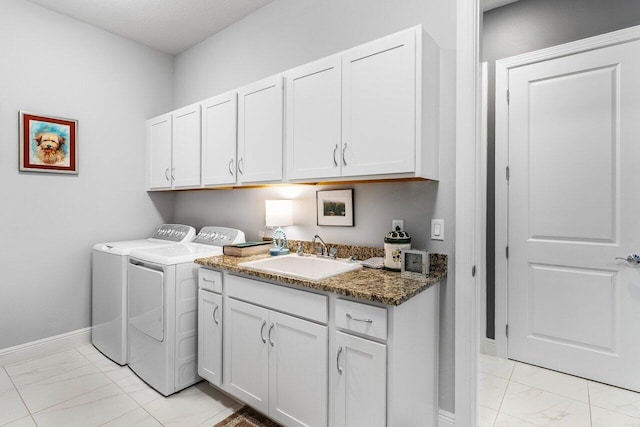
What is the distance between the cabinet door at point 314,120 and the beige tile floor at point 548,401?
5.75 ft

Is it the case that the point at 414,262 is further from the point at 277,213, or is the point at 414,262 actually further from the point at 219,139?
the point at 219,139

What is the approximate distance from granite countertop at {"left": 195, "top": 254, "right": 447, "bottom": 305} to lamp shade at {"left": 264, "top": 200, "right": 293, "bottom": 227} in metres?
0.50

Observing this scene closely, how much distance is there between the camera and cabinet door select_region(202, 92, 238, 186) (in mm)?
2494

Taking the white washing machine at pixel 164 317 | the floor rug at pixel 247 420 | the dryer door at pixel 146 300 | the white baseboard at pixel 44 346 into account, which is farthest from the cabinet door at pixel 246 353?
the white baseboard at pixel 44 346

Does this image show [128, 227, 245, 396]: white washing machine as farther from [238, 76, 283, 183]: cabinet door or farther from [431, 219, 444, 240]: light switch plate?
[431, 219, 444, 240]: light switch plate

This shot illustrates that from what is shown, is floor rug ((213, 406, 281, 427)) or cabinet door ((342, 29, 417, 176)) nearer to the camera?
cabinet door ((342, 29, 417, 176))

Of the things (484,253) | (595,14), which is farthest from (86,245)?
(595,14)

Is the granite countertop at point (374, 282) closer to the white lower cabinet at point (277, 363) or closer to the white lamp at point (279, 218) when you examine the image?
Result: the white lower cabinet at point (277, 363)

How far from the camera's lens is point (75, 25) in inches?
116

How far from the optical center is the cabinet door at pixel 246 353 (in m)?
1.84


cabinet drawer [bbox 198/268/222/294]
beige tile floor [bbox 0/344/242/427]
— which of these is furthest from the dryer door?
beige tile floor [bbox 0/344/242/427]

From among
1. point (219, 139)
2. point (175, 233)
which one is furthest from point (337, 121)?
point (175, 233)

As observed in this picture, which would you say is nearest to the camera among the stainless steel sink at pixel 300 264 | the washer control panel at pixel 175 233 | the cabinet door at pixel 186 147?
the stainless steel sink at pixel 300 264

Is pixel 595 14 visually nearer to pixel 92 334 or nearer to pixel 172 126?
pixel 172 126
